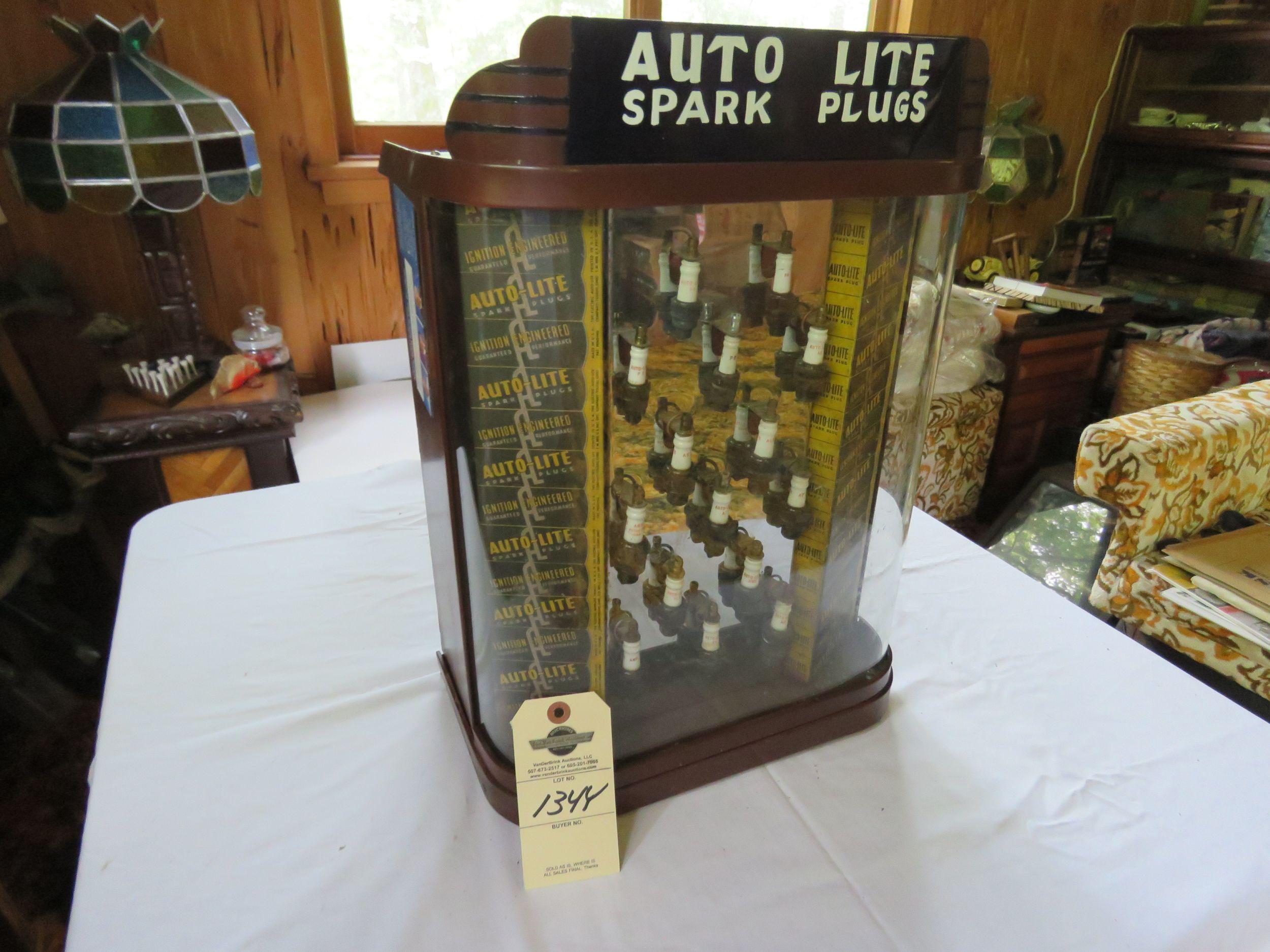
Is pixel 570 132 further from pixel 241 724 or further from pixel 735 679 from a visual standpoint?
pixel 241 724

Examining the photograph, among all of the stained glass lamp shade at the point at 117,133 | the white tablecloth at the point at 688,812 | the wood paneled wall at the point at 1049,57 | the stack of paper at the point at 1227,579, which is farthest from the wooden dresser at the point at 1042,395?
the stained glass lamp shade at the point at 117,133

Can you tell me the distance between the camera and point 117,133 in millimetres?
1209

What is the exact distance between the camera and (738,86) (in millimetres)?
448

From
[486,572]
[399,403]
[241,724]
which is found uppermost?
[486,572]

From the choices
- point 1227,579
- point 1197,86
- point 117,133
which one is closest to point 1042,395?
point 1227,579

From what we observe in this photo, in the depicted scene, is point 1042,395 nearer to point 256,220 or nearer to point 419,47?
point 419,47

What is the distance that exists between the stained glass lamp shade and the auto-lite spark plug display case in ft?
3.04

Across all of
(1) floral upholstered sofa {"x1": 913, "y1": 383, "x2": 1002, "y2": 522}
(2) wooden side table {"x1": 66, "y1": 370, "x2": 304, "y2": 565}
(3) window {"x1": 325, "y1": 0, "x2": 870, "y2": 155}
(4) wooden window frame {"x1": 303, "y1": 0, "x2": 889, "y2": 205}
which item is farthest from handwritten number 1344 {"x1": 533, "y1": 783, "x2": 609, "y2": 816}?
(1) floral upholstered sofa {"x1": 913, "y1": 383, "x2": 1002, "y2": 522}

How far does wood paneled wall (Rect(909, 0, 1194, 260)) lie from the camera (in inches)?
91.0

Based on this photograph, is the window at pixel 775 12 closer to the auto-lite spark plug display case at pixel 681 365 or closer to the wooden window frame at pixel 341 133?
the wooden window frame at pixel 341 133

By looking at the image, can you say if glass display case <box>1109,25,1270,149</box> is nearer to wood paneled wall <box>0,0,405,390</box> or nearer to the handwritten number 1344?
wood paneled wall <box>0,0,405,390</box>

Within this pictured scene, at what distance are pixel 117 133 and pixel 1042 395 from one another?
7.45 feet

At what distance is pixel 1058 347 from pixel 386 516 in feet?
6.56

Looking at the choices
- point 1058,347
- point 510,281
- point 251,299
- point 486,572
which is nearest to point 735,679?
point 486,572
